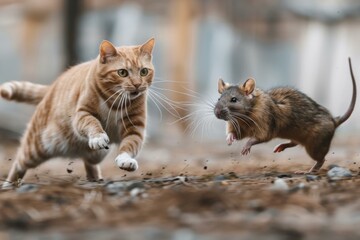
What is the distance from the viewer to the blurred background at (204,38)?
1644cm

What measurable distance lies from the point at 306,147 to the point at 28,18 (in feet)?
44.0

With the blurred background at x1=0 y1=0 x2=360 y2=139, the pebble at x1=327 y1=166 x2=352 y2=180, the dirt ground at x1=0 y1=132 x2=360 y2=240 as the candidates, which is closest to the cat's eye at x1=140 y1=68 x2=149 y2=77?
the dirt ground at x1=0 y1=132 x2=360 y2=240

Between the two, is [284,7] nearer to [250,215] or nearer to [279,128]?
[279,128]

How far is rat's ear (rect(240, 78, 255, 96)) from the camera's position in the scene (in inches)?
192

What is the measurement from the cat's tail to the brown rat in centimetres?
207

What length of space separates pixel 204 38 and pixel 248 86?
1284 centimetres

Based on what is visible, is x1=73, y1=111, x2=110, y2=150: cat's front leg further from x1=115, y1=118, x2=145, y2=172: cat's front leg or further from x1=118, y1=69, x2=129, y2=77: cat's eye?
x1=118, y1=69, x2=129, y2=77: cat's eye

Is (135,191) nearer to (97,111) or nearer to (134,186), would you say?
(134,186)

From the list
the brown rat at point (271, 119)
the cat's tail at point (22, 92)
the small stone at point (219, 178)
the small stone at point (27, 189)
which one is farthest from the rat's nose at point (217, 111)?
the cat's tail at point (22, 92)

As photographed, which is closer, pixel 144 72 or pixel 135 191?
pixel 135 191

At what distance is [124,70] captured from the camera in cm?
497

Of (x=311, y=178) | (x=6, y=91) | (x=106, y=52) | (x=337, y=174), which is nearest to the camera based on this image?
(x=311, y=178)

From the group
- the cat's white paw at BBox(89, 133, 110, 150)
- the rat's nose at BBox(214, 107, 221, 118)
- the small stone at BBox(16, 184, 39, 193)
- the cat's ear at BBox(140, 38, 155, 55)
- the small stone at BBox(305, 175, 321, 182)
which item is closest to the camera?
the small stone at BBox(16, 184, 39, 193)

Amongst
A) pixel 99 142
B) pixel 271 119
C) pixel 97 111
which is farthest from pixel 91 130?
pixel 271 119
